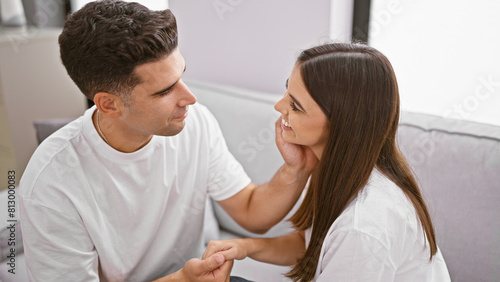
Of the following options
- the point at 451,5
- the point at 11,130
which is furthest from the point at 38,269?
the point at 11,130

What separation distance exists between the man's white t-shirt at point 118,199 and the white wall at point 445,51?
801 mm

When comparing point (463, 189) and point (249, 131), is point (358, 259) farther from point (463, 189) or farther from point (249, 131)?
point (249, 131)

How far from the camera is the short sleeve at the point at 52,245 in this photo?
3.79ft

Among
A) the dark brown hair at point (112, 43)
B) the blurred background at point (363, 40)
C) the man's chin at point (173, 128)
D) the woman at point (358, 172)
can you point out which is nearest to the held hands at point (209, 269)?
the woman at point (358, 172)

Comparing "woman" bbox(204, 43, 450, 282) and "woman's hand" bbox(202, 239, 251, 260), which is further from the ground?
"woman" bbox(204, 43, 450, 282)

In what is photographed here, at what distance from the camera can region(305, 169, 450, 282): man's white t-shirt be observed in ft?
3.28

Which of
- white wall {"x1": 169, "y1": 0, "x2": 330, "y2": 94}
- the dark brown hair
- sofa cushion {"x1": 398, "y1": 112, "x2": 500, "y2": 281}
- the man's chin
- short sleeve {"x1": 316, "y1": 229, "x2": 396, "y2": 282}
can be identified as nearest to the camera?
short sleeve {"x1": 316, "y1": 229, "x2": 396, "y2": 282}

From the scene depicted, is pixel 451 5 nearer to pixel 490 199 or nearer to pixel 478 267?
pixel 490 199

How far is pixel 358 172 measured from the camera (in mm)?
1089

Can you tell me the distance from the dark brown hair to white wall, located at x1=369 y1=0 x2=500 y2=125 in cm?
97

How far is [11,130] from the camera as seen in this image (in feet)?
8.68

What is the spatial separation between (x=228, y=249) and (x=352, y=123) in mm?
472

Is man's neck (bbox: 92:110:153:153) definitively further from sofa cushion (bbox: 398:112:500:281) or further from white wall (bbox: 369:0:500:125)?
white wall (bbox: 369:0:500:125)

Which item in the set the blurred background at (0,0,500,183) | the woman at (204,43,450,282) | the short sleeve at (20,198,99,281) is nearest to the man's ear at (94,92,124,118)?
the short sleeve at (20,198,99,281)
